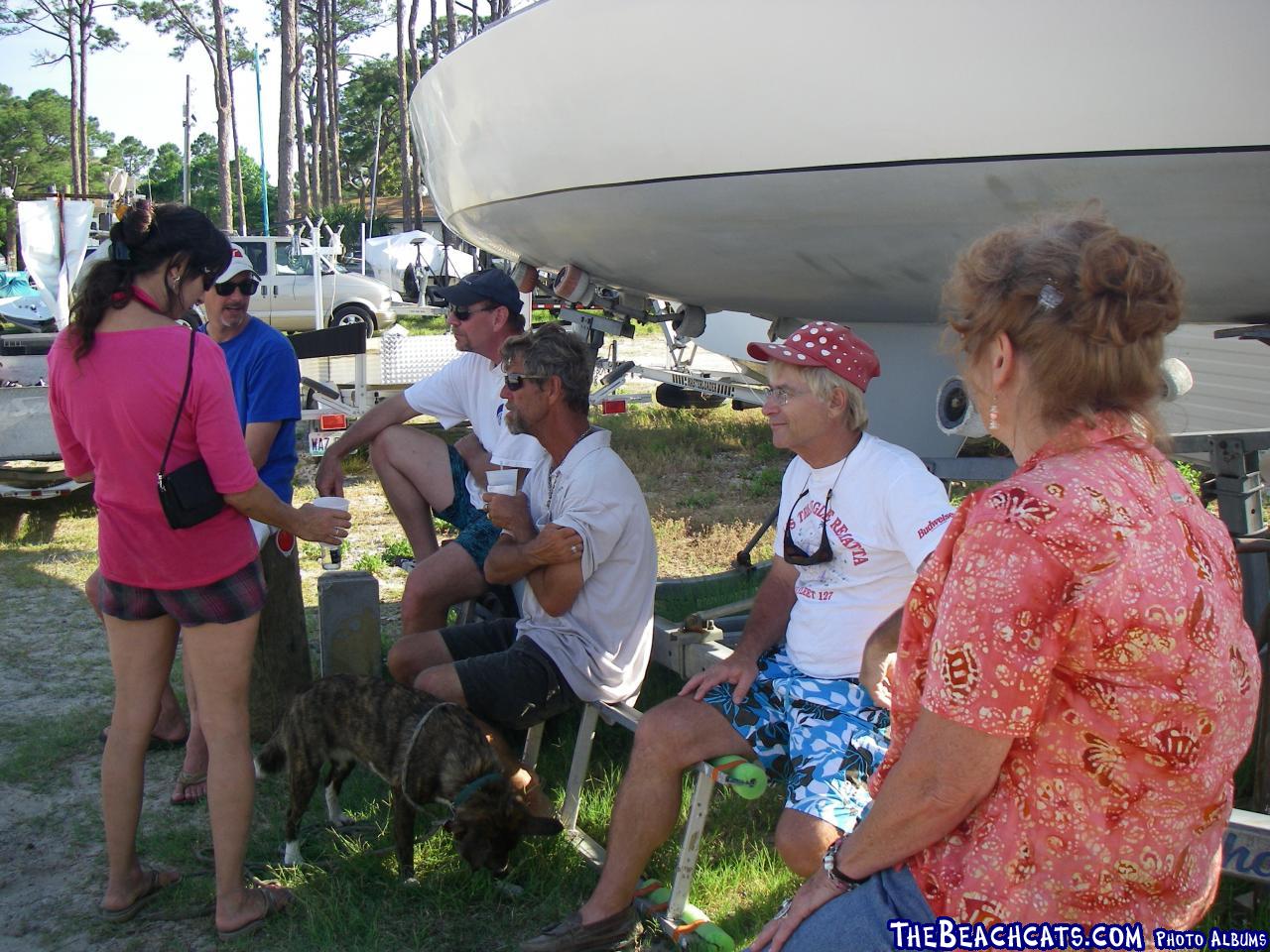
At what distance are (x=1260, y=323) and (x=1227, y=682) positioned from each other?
235 centimetres

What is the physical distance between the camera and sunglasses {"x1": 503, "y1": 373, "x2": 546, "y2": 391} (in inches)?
130

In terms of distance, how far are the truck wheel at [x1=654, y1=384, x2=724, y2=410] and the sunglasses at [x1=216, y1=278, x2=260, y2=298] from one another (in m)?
7.59

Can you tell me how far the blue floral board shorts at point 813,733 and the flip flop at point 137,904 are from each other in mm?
1612

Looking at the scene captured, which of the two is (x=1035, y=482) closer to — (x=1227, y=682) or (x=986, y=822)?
(x=1227, y=682)

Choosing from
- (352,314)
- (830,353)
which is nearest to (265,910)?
(830,353)

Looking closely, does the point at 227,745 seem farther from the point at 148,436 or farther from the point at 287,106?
the point at 287,106

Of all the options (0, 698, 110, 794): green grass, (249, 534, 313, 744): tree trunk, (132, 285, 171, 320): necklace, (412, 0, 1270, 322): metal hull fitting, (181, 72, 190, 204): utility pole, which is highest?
(181, 72, 190, 204): utility pole

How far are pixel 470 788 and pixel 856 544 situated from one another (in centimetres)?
121

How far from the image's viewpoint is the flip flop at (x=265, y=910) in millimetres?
2887

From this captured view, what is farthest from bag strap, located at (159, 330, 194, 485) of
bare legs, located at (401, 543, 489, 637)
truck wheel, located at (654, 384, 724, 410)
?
truck wheel, located at (654, 384, 724, 410)

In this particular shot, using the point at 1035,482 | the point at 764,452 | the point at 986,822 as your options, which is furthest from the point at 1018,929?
the point at 764,452

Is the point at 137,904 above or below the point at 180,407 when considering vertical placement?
below

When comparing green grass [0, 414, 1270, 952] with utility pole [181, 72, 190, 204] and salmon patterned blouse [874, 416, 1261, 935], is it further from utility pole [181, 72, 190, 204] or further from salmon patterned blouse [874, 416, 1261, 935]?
utility pole [181, 72, 190, 204]

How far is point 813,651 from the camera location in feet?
9.05
